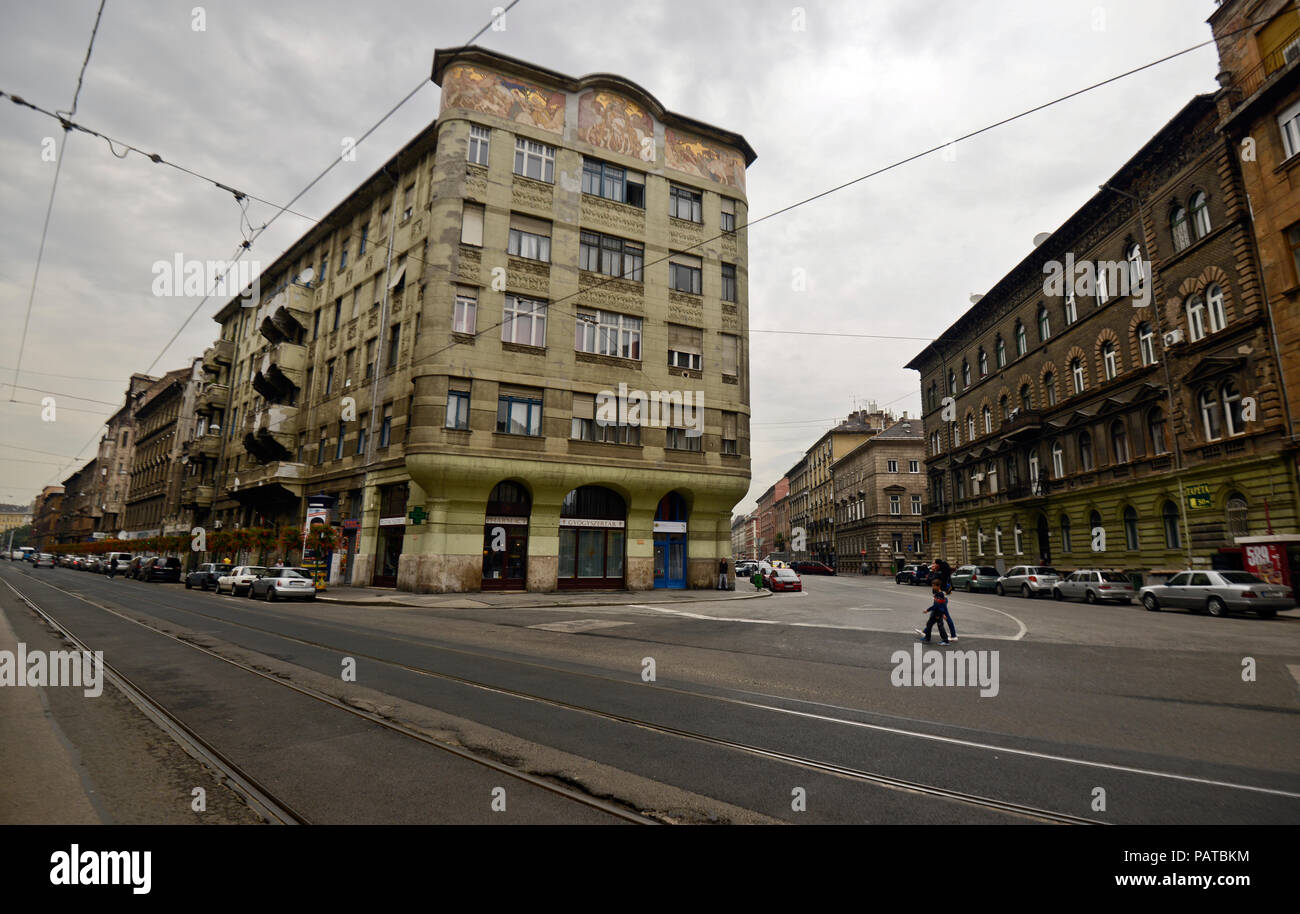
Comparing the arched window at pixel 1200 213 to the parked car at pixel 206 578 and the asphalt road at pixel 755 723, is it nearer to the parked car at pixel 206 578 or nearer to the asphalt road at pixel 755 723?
the asphalt road at pixel 755 723

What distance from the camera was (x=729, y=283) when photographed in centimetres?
3294

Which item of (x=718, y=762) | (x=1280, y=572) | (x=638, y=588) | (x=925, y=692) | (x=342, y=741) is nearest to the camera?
(x=718, y=762)

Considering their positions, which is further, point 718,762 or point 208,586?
point 208,586

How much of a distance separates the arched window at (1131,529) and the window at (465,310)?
106 ft

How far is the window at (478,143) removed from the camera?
28328 millimetres

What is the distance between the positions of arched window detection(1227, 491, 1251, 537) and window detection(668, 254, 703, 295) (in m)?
23.9

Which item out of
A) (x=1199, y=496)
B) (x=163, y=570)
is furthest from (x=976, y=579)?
(x=163, y=570)

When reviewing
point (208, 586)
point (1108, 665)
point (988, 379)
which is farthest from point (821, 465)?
point (1108, 665)

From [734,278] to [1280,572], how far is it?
24666 mm

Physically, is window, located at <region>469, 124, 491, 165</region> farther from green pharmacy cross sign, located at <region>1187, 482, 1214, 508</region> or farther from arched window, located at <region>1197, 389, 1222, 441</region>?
green pharmacy cross sign, located at <region>1187, 482, 1214, 508</region>

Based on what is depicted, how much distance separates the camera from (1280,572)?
21.3 metres

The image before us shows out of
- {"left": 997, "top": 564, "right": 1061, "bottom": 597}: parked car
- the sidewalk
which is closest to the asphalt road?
the sidewalk

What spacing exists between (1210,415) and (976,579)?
1391 cm
